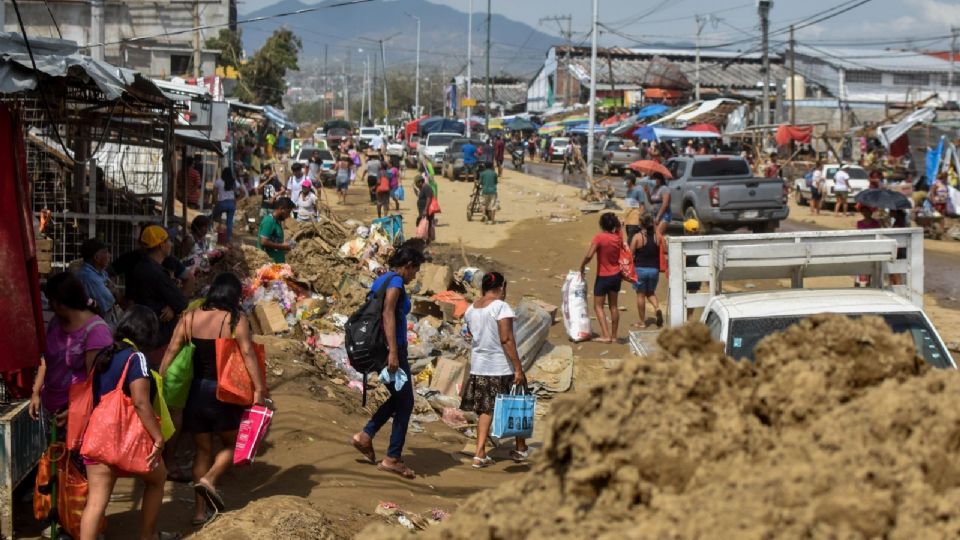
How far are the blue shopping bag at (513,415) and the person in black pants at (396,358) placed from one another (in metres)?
0.76

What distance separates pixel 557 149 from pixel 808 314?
5319 centimetres

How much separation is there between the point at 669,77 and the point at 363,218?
44.4 metres

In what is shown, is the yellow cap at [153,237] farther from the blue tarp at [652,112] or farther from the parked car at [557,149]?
the parked car at [557,149]

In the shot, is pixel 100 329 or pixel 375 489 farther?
pixel 375 489

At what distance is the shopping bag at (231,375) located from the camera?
254 inches

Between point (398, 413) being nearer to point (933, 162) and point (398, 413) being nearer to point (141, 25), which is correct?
point (933, 162)

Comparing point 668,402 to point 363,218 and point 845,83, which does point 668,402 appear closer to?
point 363,218

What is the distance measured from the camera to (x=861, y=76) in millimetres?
74625

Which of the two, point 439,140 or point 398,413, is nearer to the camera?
point 398,413

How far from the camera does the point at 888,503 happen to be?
8.50ft

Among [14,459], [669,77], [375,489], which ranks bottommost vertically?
[375,489]

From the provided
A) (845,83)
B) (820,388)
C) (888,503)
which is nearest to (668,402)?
(820,388)

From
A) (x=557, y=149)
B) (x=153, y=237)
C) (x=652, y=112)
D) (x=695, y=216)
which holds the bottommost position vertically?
(x=153, y=237)

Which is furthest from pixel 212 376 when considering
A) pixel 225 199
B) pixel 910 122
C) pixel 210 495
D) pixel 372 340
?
pixel 910 122
